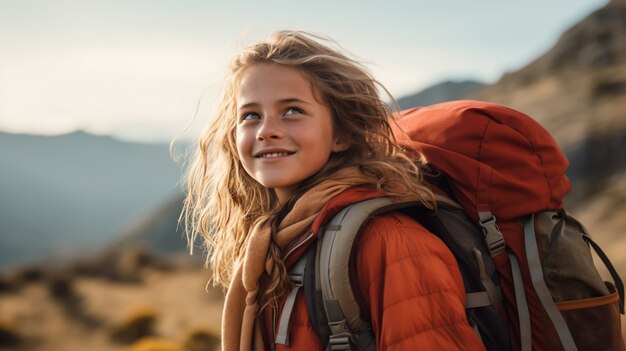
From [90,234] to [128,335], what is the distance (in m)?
168

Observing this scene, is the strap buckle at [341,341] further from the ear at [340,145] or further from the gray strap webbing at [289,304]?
the ear at [340,145]

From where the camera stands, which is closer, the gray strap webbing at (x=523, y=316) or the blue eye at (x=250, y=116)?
the gray strap webbing at (x=523, y=316)

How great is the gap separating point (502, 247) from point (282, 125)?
2.99 ft

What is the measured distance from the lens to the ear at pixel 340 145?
217 cm

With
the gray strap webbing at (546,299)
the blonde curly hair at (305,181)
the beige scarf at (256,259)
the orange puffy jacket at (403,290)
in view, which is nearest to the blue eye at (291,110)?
the blonde curly hair at (305,181)

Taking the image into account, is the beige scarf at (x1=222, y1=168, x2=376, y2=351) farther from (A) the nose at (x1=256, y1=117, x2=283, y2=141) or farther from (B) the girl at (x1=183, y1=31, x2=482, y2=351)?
(A) the nose at (x1=256, y1=117, x2=283, y2=141)

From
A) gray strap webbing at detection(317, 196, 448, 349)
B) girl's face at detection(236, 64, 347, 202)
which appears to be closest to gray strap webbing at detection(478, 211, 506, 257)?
gray strap webbing at detection(317, 196, 448, 349)

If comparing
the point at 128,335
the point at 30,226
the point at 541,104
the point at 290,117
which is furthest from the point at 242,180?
the point at 30,226

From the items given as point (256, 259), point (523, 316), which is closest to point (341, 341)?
point (256, 259)

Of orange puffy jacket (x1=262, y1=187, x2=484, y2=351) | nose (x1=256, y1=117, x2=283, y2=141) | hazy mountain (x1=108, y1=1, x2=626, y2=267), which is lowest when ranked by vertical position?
hazy mountain (x1=108, y1=1, x2=626, y2=267)

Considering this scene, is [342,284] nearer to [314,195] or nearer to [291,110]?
[314,195]

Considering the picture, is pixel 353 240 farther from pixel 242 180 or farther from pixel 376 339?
pixel 242 180

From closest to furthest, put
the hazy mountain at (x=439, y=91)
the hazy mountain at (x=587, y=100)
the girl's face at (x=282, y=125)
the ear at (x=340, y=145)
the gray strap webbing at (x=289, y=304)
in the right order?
1. the gray strap webbing at (x=289, y=304)
2. the girl's face at (x=282, y=125)
3. the ear at (x=340, y=145)
4. the hazy mountain at (x=587, y=100)
5. the hazy mountain at (x=439, y=91)

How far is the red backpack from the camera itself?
167cm
